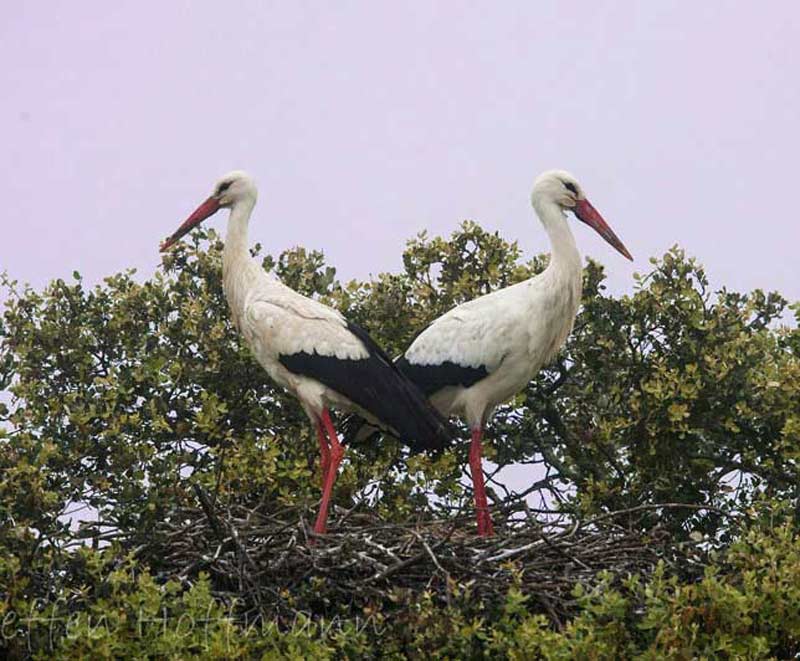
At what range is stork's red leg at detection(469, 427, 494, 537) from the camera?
9.76 metres

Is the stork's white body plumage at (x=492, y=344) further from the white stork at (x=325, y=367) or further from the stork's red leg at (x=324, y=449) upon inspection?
the stork's red leg at (x=324, y=449)

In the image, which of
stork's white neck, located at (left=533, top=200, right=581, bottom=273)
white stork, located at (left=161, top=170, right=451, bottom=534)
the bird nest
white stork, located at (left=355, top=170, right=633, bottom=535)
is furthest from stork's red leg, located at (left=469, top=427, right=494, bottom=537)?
stork's white neck, located at (left=533, top=200, right=581, bottom=273)

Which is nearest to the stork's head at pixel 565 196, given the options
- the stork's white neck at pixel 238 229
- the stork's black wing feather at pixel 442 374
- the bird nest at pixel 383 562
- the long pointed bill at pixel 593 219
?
the long pointed bill at pixel 593 219

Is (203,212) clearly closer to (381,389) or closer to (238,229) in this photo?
(238,229)

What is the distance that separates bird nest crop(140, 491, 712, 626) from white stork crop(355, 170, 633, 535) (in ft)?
4.20

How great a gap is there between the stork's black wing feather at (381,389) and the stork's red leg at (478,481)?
0.40 meters

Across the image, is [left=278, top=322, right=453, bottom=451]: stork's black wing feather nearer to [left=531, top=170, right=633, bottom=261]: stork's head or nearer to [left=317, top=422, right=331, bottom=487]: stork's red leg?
[left=317, top=422, right=331, bottom=487]: stork's red leg

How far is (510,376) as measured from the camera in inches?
404

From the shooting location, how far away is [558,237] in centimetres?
1062

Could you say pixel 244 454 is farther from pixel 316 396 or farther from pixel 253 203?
pixel 253 203

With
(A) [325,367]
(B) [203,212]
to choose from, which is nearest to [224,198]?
(B) [203,212]

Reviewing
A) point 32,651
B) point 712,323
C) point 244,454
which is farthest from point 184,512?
point 712,323

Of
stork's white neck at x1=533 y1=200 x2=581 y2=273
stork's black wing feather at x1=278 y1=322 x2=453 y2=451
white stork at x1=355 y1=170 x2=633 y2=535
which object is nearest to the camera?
stork's black wing feather at x1=278 y1=322 x2=453 y2=451

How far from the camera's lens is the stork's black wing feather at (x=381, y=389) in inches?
381
